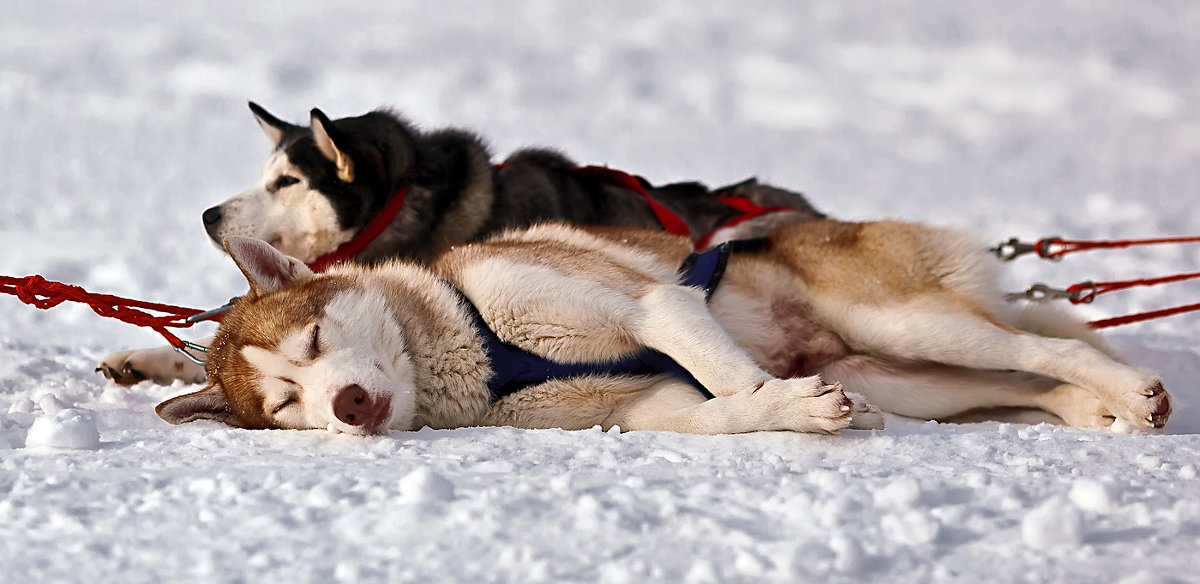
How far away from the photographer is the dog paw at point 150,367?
11.5 feet

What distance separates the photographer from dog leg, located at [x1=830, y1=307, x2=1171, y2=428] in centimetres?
249

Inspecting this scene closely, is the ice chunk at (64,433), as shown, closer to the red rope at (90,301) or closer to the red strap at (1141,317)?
the red rope at (90,301)

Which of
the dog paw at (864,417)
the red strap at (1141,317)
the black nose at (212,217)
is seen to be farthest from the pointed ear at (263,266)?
the red strap at (1141,317)

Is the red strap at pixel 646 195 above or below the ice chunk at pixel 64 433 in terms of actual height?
above

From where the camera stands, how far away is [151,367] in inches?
140

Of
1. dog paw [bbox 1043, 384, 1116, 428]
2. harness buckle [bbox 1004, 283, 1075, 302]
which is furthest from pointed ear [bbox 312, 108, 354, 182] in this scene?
dog paw [bbox 1043, 384, 1116, 428]

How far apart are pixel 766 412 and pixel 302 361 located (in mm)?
1158

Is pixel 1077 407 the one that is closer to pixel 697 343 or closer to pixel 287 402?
pixel 697 343

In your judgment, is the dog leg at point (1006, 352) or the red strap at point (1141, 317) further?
the red strap at point (1141, 317)

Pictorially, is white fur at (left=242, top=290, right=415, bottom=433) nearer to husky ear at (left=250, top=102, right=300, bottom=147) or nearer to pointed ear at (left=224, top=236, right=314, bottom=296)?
pointed ear at (left=224, top=236, right=314, bottom=296)

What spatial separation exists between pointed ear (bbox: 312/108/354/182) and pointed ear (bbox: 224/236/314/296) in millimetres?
1211

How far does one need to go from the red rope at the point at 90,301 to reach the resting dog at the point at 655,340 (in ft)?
2.24

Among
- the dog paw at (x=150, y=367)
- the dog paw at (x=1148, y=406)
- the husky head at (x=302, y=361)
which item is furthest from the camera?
the dog paw at (x=150, y=367)

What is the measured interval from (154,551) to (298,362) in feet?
2.65
